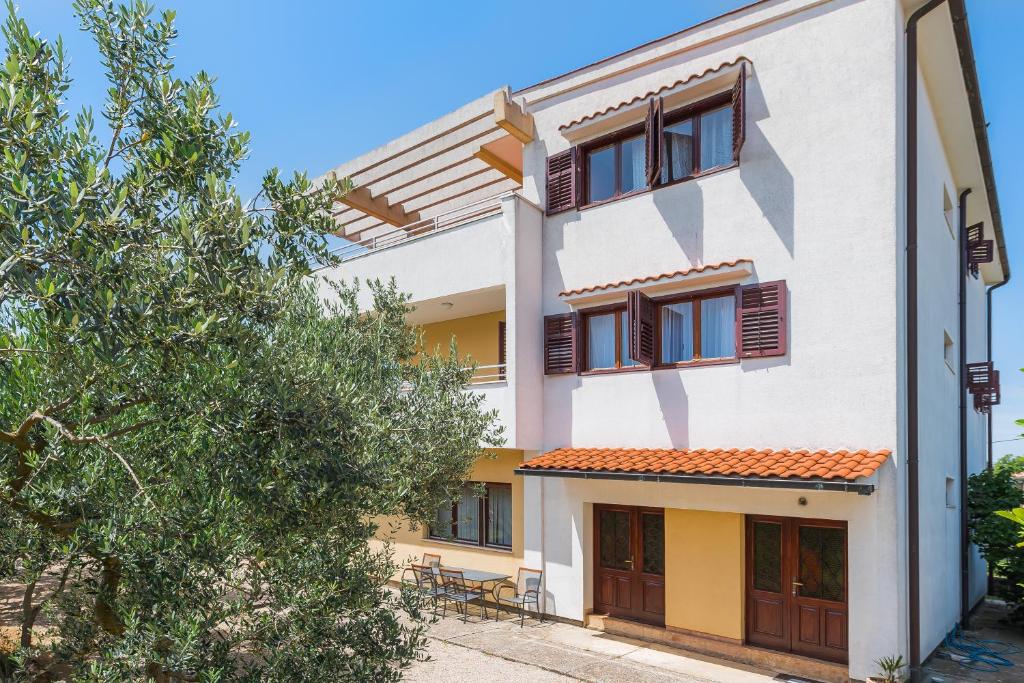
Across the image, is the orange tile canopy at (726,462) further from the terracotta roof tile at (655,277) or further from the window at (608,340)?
the terracotta roof tile at (655,277)

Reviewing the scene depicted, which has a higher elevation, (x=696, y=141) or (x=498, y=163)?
(x=498, y=163)

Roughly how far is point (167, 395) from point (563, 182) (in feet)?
36.3

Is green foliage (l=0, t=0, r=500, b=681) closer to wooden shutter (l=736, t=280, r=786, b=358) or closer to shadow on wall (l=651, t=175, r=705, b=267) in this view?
wooden shutter (l=736, t=280, r=786, b=358)

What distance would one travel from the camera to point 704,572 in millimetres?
11320

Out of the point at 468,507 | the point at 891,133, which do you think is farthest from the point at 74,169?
the point at 468,507

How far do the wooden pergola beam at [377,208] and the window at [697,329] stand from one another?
9718 mm

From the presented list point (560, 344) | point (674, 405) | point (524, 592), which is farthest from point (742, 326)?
point (524, 592)

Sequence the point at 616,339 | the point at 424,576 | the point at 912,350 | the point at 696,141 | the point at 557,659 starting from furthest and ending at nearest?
the point at 424,576 < the point at 616,339 < the point at 696,141 < the point at 557,659 < the point at 912,350

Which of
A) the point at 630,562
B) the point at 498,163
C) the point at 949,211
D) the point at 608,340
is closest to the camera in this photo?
the point at 630,562

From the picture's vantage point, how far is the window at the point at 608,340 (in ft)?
41.7

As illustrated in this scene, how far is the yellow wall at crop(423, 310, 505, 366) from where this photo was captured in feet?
53.8

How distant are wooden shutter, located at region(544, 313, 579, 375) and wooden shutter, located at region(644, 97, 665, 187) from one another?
10.3 ft

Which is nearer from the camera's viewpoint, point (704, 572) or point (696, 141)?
point (704, 572)

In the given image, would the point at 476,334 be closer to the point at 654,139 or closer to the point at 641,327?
the point at 641,327
